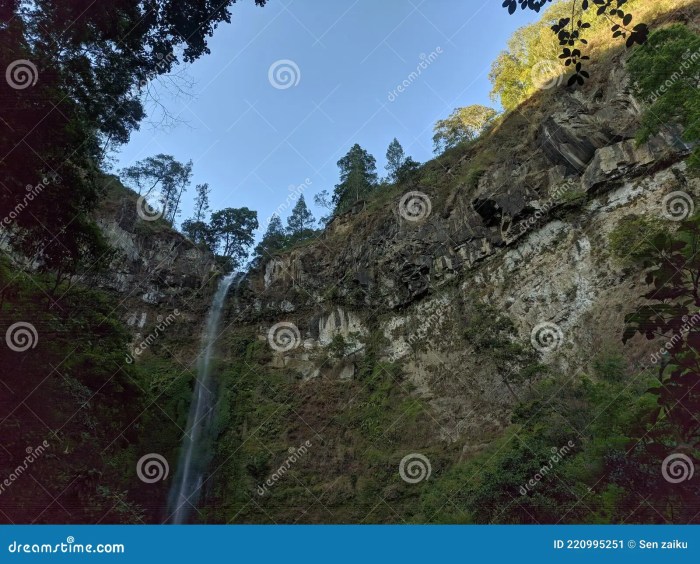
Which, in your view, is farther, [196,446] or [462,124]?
[462,124]

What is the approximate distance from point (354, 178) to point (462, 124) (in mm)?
10247

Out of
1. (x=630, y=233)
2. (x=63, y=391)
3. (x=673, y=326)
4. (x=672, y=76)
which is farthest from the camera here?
(x=630, y=233)

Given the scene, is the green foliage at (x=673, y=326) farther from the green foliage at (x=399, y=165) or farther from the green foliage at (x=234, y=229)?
the green foliage at (x=234, y=229)

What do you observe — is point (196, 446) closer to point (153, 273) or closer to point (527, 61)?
point (153, 273)

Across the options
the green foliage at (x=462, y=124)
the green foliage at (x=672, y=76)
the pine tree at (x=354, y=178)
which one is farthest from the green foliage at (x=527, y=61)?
the green foliage at (x=672, y=76)

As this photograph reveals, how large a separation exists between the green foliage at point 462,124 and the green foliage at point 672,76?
30.4 metres

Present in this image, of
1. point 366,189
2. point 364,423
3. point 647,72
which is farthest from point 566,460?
point 366,189

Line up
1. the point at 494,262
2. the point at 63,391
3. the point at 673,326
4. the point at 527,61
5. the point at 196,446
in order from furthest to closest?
1. the point at 527,61
2. the point at 196,446
3. the point at 494,262
4. the point at 63,391
5. the point at 673,326

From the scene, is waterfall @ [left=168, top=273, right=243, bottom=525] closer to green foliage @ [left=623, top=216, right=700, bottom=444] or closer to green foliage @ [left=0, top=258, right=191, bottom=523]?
green foliage @ [left=0, top=258, right=191, bottom=523]

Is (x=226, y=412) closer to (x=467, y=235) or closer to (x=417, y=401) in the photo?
(x=417, y=401)

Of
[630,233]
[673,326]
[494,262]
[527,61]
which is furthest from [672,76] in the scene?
[527,61]

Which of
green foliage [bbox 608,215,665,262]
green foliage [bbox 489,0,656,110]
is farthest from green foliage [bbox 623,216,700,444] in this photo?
green foliage [bbox 489,0,656,110]

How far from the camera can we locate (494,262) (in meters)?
20.7

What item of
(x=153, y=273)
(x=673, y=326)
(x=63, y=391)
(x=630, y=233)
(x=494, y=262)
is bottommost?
(x=153, y=273)
